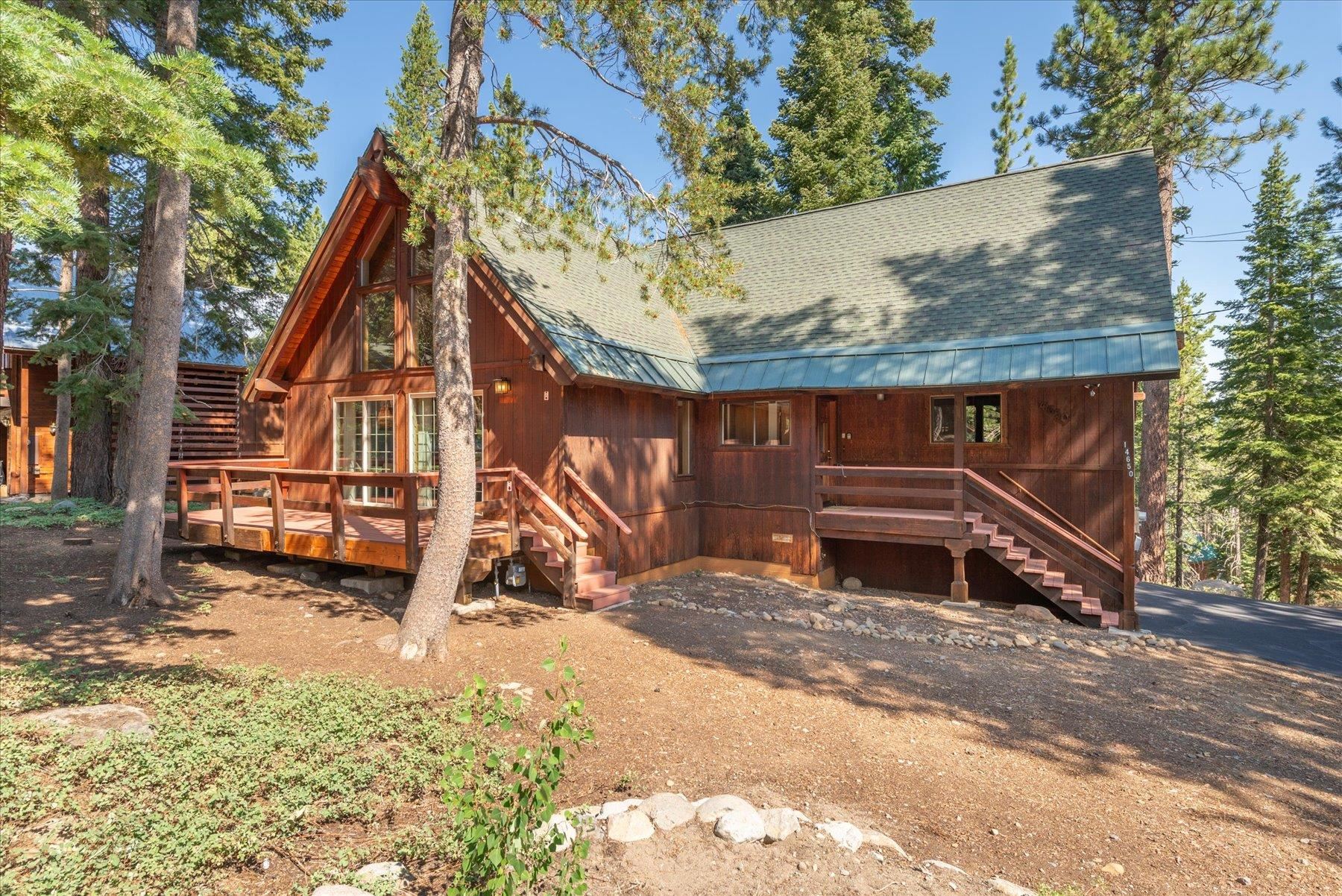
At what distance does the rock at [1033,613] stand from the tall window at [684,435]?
5566 mm

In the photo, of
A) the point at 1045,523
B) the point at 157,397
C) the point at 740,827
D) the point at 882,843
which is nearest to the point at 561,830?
the point at 740,827

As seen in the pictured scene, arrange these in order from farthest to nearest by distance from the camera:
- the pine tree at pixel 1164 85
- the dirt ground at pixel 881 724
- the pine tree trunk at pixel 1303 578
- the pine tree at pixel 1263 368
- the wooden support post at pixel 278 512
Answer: the pine tree trunk at pixel 1303 578 → the pine tree at pixel 1263 368 → the pine tree at pixel 1164 85 → the wooden support post at pixel 278 512 → the dirt ground at pixel 881 724

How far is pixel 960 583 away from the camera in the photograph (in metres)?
10.1

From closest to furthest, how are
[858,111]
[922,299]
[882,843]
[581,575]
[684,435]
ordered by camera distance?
[882,843]
[581,575]
[922,299]
[684,435]
[858,111]

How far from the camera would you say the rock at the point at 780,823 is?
3.47 m

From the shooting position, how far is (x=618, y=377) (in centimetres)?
953

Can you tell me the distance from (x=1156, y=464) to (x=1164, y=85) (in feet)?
27.8

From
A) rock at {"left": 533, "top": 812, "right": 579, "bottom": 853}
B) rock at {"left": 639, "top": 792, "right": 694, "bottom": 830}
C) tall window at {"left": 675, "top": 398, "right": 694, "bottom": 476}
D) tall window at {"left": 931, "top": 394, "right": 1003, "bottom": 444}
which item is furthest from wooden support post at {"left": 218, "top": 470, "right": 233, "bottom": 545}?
tall window at {"left": 931, "top": 394, "right": 1003, "bottom": 444}

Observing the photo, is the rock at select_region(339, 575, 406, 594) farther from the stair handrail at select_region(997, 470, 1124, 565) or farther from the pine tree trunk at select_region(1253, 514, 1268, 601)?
the pine tree trunk at select_region(1253, 514, 1268, 601)

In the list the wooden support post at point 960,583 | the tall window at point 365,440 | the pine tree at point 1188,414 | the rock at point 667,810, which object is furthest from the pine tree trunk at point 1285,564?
the tall window at point 365,440

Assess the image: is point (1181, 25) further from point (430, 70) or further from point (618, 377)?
point (430, 70)

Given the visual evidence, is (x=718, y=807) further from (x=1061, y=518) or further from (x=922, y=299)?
(x=922, y=299)

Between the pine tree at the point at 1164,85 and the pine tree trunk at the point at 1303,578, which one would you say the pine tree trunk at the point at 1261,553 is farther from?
the pine tree at the point at 1164,85

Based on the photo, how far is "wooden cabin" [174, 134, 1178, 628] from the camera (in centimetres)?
930
